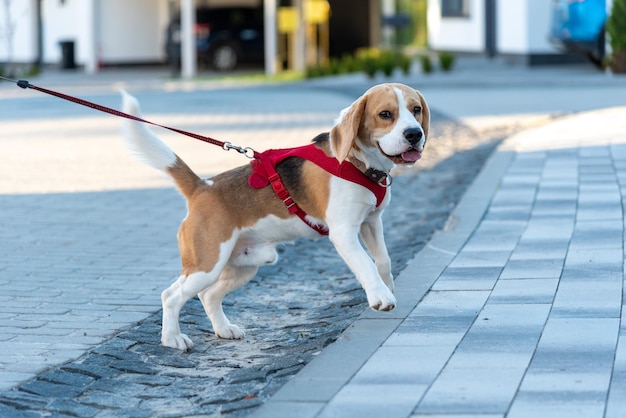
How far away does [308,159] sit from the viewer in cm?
611

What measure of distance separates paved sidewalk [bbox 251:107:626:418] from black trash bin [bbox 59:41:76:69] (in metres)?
28.7

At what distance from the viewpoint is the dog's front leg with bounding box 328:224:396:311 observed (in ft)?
19.0

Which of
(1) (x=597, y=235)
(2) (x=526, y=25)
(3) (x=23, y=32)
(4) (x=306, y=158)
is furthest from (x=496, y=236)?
(3) (x=23, y=32)

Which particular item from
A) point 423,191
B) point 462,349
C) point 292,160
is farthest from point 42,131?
point 462,349

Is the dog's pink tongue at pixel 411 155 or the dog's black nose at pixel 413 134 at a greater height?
the dog's black nose at pixel 413 134

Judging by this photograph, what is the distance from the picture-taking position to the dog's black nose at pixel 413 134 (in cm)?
570

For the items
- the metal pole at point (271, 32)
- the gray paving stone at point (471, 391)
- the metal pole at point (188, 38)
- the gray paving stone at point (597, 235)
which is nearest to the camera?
the gray paving stone at point (471, 391)

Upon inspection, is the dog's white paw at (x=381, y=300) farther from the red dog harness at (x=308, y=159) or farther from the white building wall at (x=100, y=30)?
the white building wall at (x=100, y=30)

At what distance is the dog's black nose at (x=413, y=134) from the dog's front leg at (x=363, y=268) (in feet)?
1.79

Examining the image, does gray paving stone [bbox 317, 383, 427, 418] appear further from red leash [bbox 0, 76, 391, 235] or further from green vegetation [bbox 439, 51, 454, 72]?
green vegetation [bbox 439, 51, 454, 72]

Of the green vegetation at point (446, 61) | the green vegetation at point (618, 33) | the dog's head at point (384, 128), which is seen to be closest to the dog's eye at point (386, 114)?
the dog's head at point (384, 128)

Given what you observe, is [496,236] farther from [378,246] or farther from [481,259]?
[378,246]

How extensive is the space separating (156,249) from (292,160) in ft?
8.60

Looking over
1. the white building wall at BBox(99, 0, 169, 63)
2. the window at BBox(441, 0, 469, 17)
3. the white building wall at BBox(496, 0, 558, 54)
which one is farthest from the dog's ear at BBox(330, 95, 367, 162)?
the white building wall at BBox(99, 0, 169, 63)
